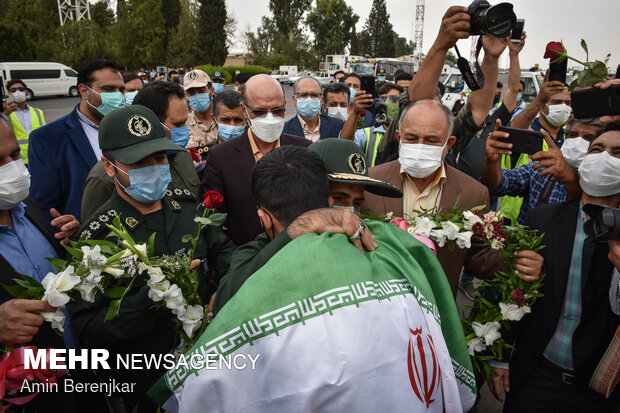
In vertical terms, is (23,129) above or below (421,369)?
above

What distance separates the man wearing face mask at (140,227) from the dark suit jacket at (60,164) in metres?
1.18

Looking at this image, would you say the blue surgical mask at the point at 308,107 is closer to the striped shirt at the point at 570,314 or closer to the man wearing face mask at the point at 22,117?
the striped shirt at the point at 570,314

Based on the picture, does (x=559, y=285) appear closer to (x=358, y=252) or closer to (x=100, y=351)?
(x=358, y=252)

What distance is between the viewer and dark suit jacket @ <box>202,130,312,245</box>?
325cm

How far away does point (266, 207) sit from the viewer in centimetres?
175

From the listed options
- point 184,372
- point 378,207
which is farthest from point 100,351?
point 378,207

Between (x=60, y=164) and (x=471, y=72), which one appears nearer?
(x=471, y=72)

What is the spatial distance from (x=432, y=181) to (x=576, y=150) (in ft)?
3.67

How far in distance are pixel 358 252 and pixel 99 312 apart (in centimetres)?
133

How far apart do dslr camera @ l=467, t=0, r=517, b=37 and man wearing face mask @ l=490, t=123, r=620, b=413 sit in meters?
0.88

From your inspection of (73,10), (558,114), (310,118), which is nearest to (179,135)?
(310,118)

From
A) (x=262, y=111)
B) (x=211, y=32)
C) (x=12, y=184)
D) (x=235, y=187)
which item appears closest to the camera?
(x=12, y=184)

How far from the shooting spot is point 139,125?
2.46 m

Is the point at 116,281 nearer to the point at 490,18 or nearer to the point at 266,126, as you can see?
the point at 266,126
